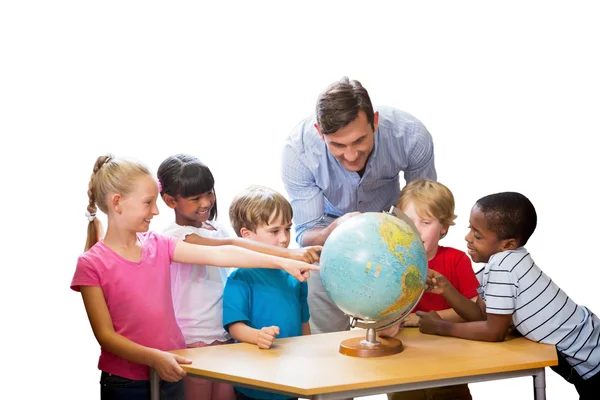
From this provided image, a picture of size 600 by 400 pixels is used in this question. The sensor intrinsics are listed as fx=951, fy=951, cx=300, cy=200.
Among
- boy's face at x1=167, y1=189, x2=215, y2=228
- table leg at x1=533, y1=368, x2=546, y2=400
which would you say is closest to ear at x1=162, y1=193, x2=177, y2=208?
boy's face at x1=167, y1=189, x2=215, y2=228

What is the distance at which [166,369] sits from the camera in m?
4.84

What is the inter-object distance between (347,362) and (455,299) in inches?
33.8

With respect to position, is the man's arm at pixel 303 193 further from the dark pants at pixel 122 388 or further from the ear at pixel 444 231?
the dark pants at pixel 122 388

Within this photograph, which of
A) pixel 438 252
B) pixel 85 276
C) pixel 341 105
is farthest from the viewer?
pixel 341 105

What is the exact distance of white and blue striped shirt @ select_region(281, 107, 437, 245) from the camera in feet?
20.5

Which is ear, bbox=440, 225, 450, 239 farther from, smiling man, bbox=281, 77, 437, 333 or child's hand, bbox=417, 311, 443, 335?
smiling man, bbox=281, 77, 437, 333

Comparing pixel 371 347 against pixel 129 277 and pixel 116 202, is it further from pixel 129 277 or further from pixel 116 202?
pixel 116 202

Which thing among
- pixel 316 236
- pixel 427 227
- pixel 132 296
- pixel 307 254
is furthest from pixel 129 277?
pixel 427 227

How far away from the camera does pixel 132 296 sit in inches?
199

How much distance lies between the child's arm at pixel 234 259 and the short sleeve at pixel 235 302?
0.14 meters

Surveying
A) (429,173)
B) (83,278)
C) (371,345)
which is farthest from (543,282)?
(83,278)

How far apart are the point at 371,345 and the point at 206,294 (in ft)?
3.87

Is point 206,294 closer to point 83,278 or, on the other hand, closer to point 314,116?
point 83,278

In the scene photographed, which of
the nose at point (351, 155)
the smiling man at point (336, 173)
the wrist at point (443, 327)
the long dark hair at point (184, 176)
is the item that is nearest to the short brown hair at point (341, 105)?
the nose at point (351, 155)
